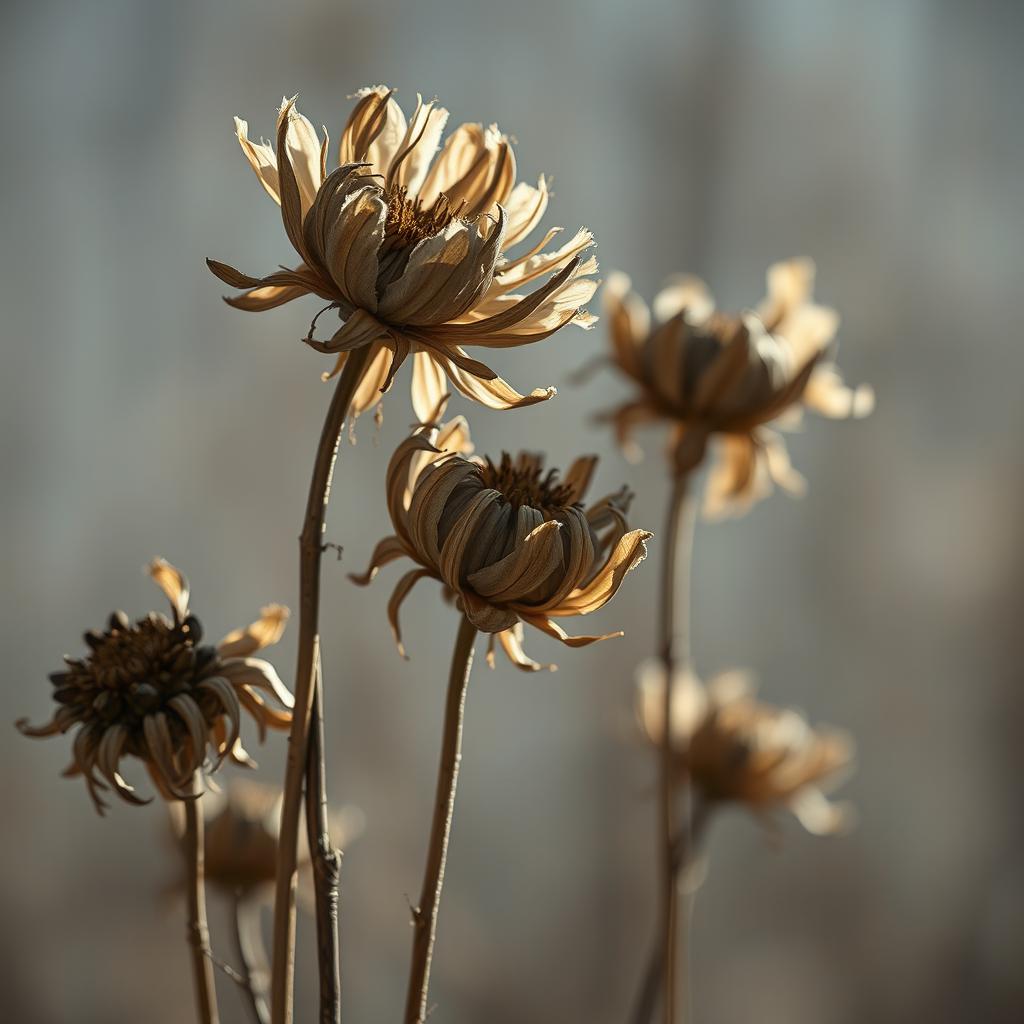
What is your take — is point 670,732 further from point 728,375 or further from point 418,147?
point 418,147

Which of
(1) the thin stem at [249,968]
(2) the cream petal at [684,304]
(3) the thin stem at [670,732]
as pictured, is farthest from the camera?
(2) the cream petal at [684,304]

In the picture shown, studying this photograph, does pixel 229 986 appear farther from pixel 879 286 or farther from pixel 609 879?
pixel 879 286

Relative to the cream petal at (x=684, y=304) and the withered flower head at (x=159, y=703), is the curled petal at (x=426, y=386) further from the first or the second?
the cream petal at (x=684, y=304)

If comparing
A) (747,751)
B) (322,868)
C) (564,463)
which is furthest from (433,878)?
(564,463)

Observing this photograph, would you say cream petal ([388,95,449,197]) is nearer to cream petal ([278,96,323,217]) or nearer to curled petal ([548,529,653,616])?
cream petal ([278,96,323,217])

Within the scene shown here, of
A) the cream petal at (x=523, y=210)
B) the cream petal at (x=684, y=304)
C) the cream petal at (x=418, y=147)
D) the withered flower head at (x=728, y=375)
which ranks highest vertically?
the cream petal at (x=684, y=304)

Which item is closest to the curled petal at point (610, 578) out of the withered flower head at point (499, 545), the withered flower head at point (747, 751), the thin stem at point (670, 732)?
the withered flower head at point (499, 545)

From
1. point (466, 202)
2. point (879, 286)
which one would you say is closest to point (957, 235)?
point (879, 286)
